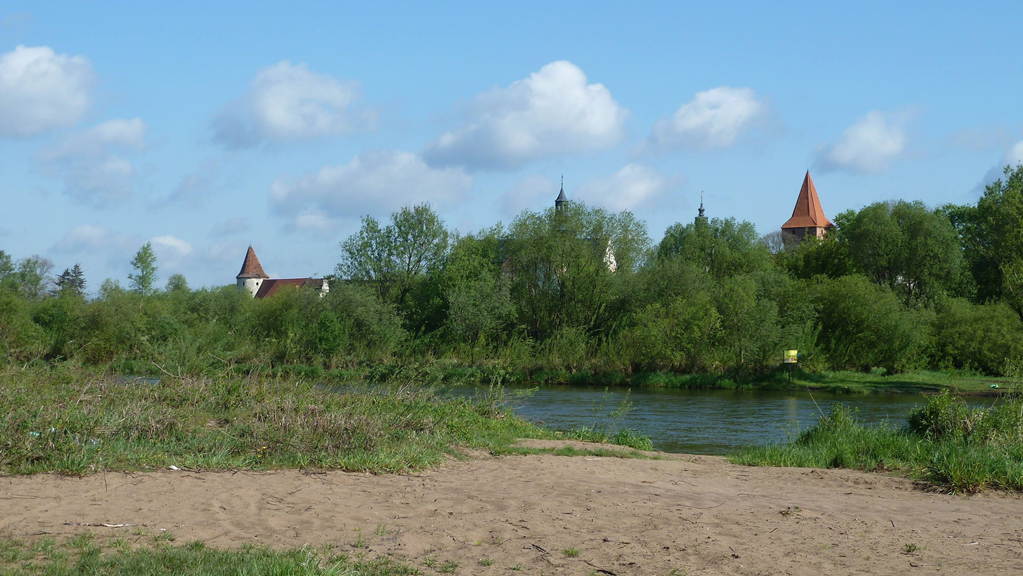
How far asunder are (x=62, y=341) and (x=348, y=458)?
3804 centimetres

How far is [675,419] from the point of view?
2505cm

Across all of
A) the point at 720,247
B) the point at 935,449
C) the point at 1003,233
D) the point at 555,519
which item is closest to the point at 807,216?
the point at 720,247

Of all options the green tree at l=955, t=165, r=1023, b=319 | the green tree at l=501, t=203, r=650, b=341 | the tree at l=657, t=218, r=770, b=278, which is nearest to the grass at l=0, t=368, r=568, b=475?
the green tree at l=955, t=165, r=1023, b=319

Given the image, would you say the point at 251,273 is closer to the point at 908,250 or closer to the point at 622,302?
the point at 622,302

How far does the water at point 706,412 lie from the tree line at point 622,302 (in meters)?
5.32

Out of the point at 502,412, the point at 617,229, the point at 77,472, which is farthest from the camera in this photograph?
the point at 617,229

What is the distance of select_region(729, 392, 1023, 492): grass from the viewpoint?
1053 centimetres

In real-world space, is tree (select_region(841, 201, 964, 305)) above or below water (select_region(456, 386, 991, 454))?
above

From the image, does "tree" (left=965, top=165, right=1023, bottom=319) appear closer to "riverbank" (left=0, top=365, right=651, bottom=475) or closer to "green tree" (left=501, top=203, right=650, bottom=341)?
"green tree" (left=501, top=203, right=650, bottom=341)

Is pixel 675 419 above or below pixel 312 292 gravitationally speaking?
below

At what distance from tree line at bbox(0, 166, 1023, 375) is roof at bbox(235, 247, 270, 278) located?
59.1 metres

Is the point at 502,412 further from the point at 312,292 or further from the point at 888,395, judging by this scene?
the point at 312,292

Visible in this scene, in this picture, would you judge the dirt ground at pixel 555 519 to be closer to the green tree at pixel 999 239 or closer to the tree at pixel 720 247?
the green tree at pixel 999 239

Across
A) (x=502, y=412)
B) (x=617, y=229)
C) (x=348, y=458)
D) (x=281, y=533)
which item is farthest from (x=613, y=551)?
(x=617, y=229)
